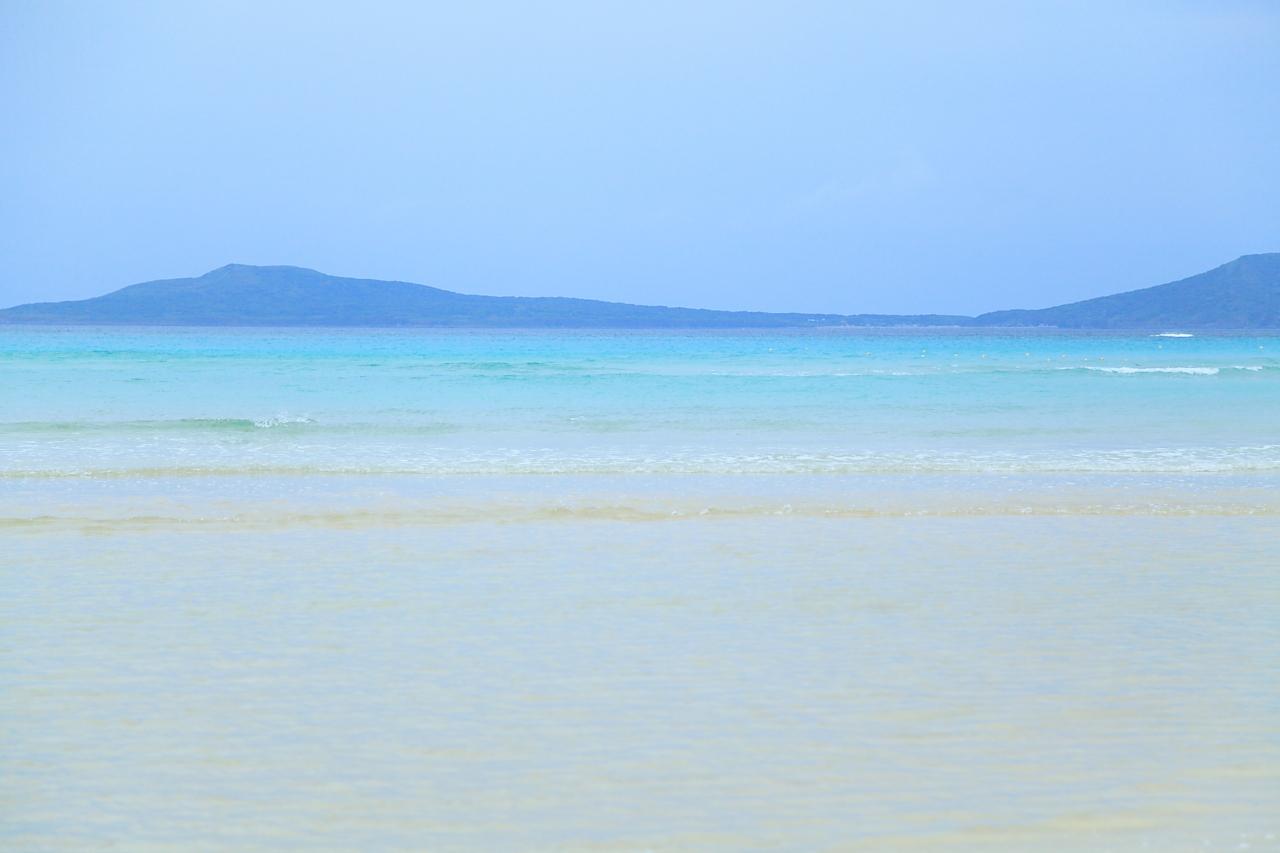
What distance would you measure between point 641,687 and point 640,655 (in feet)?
1.63

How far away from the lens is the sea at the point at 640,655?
390 centimetres

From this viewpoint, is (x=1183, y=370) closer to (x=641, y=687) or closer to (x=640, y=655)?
(x=640, y=655)

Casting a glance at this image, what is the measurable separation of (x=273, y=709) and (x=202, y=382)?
30.3 m

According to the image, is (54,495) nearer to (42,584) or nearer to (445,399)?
(42,584)

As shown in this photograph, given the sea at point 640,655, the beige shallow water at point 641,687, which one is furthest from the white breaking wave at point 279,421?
the beige shallow water at point 641,687

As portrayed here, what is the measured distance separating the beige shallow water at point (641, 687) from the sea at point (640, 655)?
19 mm

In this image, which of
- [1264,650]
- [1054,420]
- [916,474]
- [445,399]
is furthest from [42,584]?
[445,399]

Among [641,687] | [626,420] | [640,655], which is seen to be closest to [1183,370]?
[626,420]

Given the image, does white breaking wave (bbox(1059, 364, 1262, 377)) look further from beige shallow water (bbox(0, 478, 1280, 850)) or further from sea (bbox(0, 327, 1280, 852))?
beige shallow water (bbox(0, 478, 1280, 850))

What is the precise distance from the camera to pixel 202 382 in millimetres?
33281

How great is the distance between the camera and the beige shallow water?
12.6ft

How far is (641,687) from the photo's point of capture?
516 centimetres

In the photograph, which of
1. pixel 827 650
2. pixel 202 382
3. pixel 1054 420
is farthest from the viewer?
pixel 202 382

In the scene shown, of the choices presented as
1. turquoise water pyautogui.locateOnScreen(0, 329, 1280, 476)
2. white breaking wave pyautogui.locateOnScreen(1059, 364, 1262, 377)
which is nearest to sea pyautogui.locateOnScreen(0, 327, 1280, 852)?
turquoise water pyautogui.locateOnScreen(0, 329, 1280, 476)
